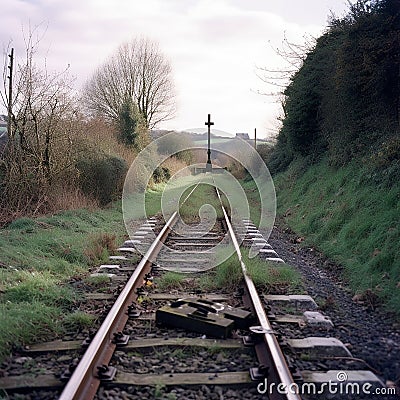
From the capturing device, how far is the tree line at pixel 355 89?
11.6 meters

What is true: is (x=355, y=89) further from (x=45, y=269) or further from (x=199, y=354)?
(x=199, y=354)

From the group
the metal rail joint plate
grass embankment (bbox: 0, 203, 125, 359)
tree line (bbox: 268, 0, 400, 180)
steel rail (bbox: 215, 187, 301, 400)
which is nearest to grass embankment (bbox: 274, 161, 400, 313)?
tree line (bbox: 268, 0, 400, 180)

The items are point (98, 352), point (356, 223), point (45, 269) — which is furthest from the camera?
point (356, 223)

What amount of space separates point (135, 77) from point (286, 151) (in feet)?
63.1

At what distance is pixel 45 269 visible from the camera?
271 inches

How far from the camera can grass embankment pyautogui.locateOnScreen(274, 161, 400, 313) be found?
21.4 feet

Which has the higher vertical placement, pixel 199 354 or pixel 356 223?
pixel 356 223

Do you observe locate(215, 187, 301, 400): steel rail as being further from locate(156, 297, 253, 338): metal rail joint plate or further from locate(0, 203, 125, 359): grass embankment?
locate(0, 203, 125, 359): grass embankment

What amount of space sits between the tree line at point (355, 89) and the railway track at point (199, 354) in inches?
203

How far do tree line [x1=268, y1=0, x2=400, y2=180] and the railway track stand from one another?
5146mm

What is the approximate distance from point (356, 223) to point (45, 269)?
511 cm

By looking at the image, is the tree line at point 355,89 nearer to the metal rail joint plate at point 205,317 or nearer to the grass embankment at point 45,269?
the metal rail joint plate at point 205,317

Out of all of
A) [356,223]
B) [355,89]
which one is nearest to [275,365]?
[356,223]

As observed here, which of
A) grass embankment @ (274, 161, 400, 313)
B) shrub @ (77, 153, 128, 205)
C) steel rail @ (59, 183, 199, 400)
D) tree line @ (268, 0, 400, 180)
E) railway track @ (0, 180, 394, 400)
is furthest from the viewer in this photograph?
shrub @ (77, 153, 128, 205)
